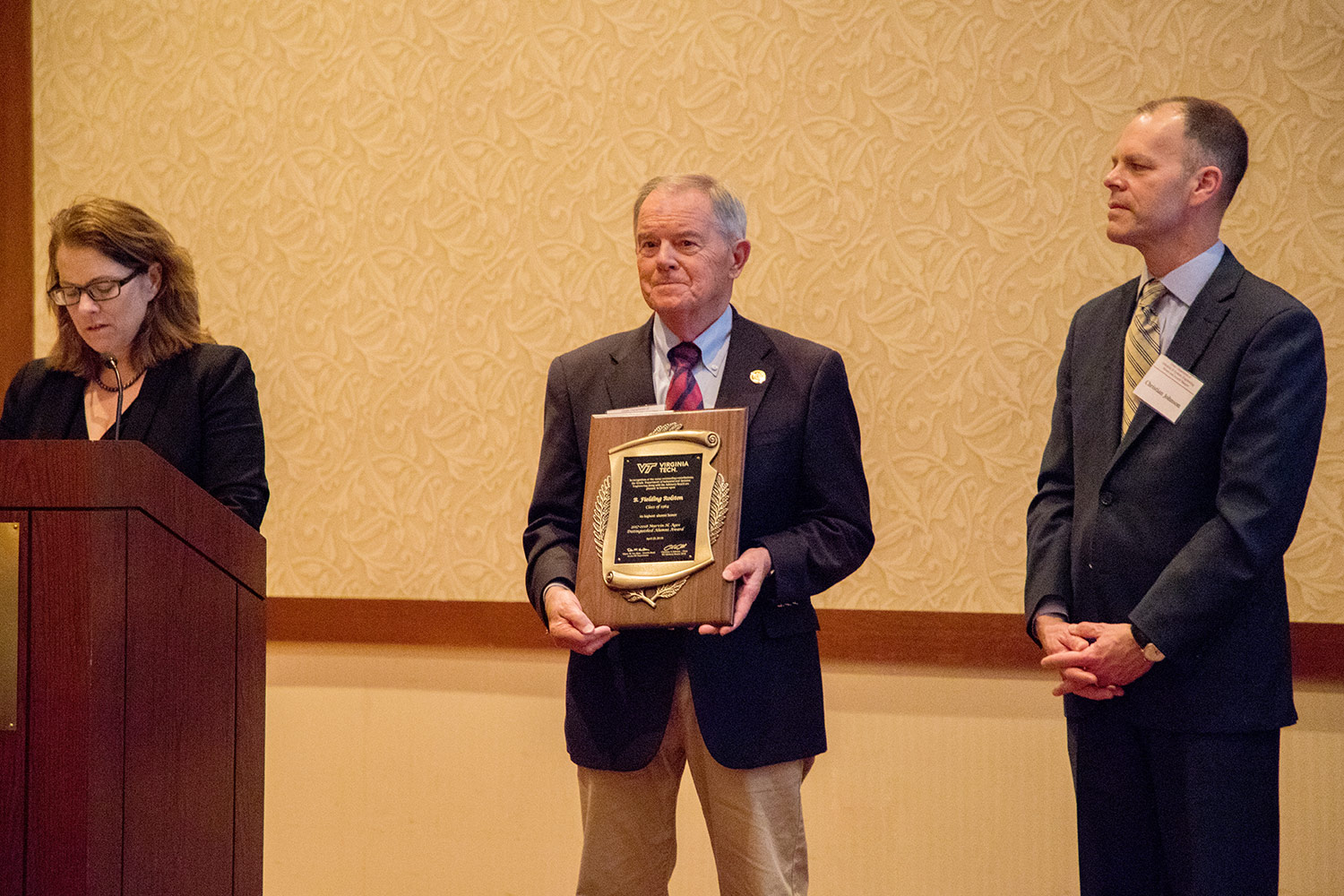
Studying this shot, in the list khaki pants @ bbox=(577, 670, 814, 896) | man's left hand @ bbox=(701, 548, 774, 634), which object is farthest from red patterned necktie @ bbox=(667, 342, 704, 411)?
khaki pants @ bbox=(577, 670, 814, 896)

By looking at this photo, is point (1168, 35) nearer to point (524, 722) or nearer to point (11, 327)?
point (524, 722)

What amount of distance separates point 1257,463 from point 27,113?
3.30 metres

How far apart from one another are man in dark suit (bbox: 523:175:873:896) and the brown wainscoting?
96 cm

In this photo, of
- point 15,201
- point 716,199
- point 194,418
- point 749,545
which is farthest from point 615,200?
point 15,201

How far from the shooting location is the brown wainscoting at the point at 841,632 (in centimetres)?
258

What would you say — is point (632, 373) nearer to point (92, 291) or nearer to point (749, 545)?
point (749, 545)

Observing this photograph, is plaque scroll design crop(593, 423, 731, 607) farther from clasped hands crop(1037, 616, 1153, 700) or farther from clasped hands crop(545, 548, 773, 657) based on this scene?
clasped hands crop(1037, 616, 1153, 700)

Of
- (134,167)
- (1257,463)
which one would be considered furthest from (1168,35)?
Answer: (134,167)

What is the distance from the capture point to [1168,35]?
2.67 meters

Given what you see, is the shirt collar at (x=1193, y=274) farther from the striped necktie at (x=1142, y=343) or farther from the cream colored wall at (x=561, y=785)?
the cream colored wall at (x=561, y=785)

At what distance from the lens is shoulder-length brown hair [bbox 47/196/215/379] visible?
213cm

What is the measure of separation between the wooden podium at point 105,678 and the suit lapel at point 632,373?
650 mm

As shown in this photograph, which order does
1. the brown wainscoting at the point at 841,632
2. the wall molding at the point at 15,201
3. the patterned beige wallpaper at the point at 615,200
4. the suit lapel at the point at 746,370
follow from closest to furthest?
the suit lapel at the point at 746,370, the brown wainscoting at the point at 841,632, the patterned beige wallpaper at the point at 615,200, the wall molding at the point at 15,201

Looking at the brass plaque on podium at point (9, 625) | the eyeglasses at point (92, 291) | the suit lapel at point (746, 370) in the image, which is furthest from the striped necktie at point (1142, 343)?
the eyeglasses at point (92, 291)
